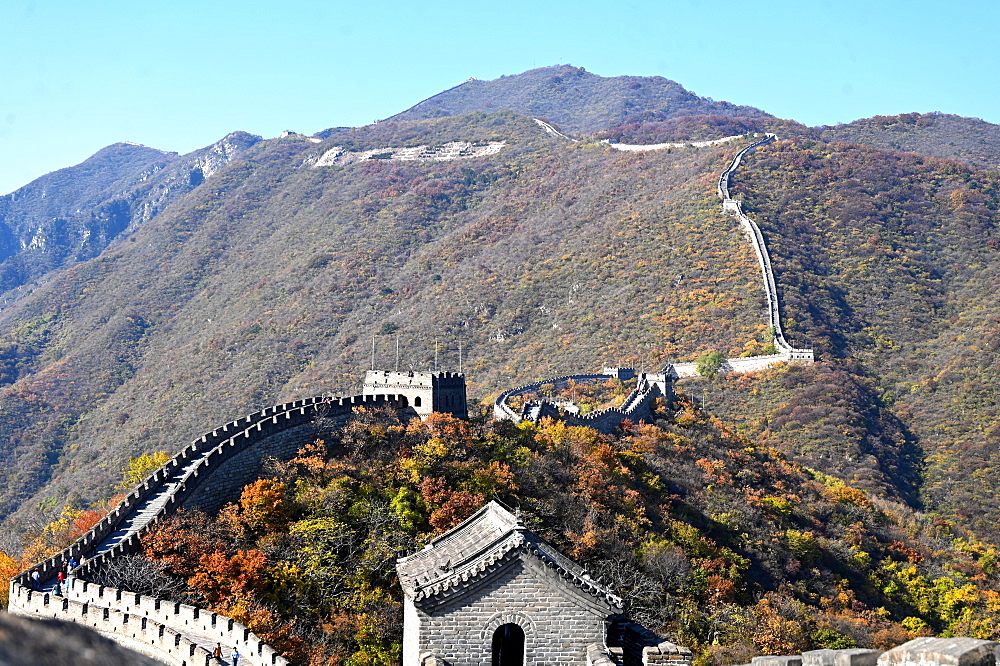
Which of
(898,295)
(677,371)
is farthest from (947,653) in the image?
(898,295)

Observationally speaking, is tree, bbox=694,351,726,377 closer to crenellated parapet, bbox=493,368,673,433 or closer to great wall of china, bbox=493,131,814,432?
great wall of china, bbox=493,131,814,432

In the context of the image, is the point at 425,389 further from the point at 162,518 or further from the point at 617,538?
the point at 162,518

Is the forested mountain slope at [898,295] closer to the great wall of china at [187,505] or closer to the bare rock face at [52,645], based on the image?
the great wall of china at [187,505]

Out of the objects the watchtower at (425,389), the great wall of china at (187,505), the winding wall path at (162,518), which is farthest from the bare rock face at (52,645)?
the watchtower at (425,389)

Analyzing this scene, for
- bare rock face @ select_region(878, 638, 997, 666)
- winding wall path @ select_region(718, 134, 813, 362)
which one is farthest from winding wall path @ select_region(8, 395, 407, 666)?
winding wall path @ select_region(718, 134, 813, 362)

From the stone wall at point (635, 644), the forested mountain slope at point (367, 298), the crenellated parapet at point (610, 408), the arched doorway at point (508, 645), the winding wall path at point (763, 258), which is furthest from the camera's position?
the forested mountain slope at point (367, 298)

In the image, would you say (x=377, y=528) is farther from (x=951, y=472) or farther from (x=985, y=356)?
(x=985, y=356)

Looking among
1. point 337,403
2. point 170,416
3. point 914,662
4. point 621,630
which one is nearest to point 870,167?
point 170,416
